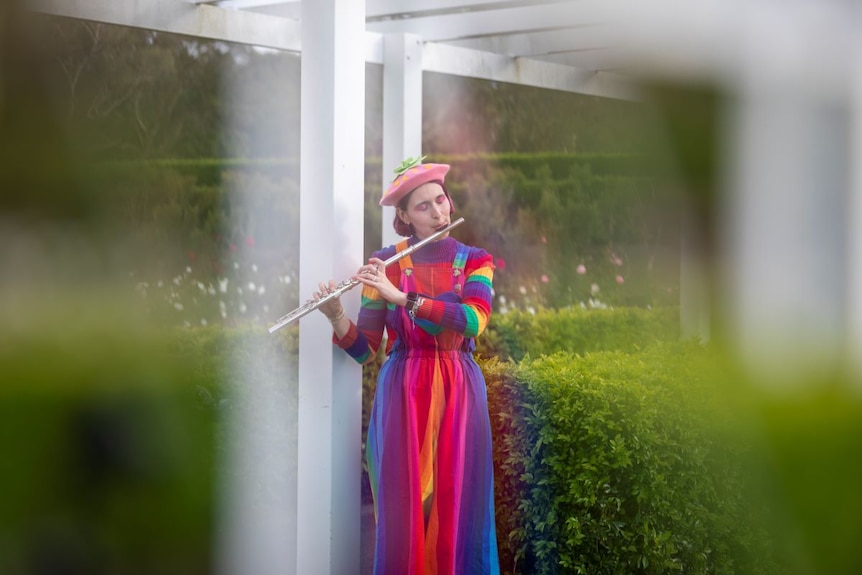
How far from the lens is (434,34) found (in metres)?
5.95

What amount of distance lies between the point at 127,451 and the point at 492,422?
1.54 metres

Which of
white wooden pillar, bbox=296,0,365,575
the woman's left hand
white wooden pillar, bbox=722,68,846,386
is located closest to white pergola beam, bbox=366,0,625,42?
white wooden pillar, bbox=722,68,846,386

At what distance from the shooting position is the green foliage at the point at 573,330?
21.6 ft

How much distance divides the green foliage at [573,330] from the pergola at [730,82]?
0.20m

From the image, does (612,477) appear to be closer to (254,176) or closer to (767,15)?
(254,176)

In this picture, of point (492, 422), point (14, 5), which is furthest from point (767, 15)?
point (14, 5)

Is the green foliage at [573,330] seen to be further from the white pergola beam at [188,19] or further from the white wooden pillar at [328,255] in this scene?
the white wooden pillar at [328,255]

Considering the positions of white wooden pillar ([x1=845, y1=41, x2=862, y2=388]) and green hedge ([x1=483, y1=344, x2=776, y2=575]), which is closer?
green hedge ([x1=483, y1=344, x2=776, y2=575])

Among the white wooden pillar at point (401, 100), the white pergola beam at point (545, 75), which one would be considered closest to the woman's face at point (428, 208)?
the white wooden pillar at point (401, 100)

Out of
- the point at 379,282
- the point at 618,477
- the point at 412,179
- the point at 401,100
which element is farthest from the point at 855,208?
the point at 379,282

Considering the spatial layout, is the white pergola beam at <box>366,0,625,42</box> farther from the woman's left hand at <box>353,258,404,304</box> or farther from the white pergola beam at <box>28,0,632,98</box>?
the woman's left hand at <box>353,258,404,304</box>

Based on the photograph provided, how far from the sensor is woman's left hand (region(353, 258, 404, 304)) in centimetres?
409

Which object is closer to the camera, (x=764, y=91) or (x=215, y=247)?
(x=215, y=247)

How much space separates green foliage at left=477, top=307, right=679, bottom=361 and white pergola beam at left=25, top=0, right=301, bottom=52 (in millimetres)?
1974
